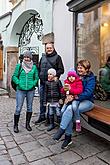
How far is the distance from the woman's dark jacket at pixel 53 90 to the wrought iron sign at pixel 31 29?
17.6ft

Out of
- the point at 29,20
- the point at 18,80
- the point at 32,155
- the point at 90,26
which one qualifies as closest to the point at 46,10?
the point at 90,26

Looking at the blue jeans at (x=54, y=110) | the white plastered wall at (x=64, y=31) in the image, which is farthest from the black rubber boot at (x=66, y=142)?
the white plastered wall at (x=64, y=31)

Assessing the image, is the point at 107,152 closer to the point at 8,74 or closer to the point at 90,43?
the point at 90,43

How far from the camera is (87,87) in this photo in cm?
507

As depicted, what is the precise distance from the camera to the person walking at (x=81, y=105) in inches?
189

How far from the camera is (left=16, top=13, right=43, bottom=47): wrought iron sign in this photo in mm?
11078

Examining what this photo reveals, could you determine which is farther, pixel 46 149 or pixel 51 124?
pixel 51 124

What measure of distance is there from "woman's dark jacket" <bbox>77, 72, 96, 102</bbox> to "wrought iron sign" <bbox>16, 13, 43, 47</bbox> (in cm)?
602

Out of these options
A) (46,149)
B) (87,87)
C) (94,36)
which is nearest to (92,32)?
(94,36)

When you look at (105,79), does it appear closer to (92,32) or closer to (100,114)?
(92,32)

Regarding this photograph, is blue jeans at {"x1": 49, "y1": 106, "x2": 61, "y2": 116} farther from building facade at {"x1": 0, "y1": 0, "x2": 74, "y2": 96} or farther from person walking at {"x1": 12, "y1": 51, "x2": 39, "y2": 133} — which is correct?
building facade at {"x1": 0, "y1": 0, "x2": 74, "y2": 96}

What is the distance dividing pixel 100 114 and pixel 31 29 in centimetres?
756

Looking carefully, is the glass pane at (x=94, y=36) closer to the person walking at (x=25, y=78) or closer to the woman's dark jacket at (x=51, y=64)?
the woman's dark jacket at (x=51, y=64)

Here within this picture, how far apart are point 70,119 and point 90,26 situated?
2.91 m
